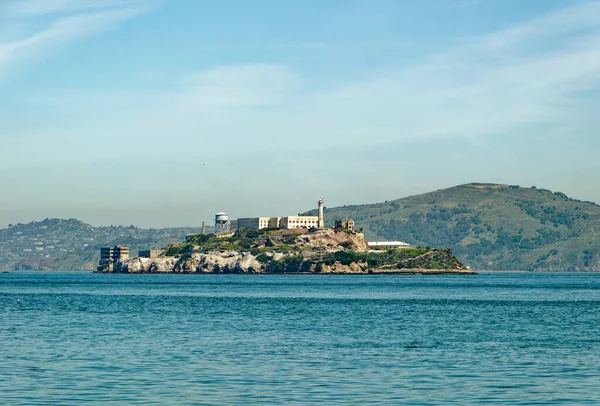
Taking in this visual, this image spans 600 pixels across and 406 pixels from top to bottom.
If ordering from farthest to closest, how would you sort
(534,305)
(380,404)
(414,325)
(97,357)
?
(534,305), (414,325), (97,357), (380,404)

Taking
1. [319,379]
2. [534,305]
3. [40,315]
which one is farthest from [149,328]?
[534,305]

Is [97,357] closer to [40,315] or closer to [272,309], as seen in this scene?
[40,315]

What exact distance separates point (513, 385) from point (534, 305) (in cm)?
7314

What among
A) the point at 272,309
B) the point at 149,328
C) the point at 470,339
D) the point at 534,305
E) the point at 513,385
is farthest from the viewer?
the point at 534,305

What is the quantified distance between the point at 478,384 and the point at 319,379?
264 inches

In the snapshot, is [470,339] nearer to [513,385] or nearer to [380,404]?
[513,385]

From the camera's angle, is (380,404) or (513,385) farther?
(513,385)

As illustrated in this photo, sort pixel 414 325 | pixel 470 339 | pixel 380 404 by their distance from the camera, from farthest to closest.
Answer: pixel 414 325 → pixel 470 339 → pixel 380 404

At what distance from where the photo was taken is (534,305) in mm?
110312

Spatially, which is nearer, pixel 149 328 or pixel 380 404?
pixel 380 404

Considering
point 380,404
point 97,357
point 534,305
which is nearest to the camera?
point 380,404

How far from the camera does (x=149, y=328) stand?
222 ft

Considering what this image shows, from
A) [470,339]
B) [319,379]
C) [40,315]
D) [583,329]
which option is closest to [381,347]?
[470,339]

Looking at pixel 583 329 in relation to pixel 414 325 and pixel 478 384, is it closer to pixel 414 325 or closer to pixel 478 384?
pixel 414 325
